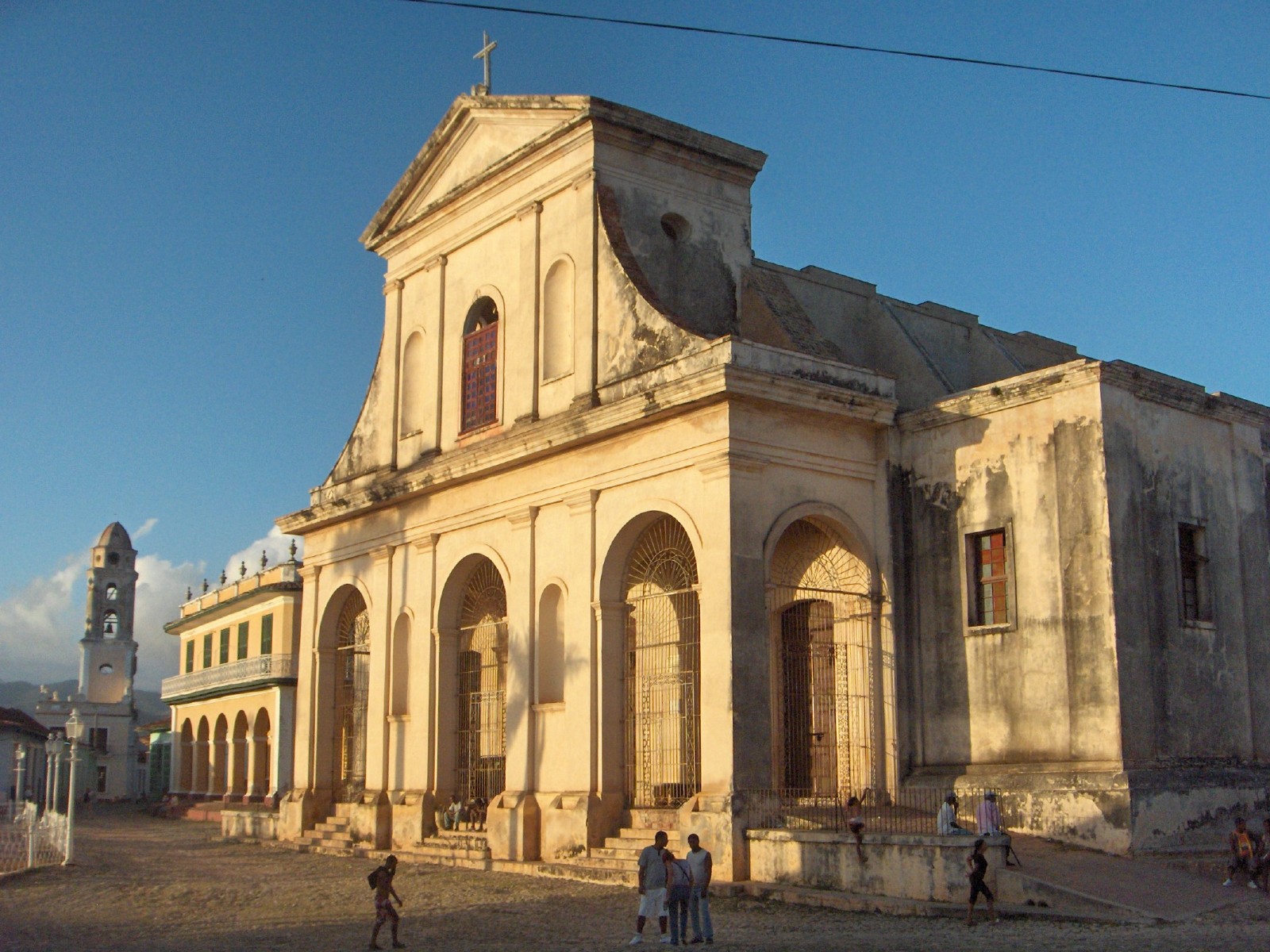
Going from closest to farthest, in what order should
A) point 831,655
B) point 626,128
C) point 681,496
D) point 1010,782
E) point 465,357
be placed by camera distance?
point 1010,782 < point 681,496 < point 831,655 < point 626,128 < point 465,357

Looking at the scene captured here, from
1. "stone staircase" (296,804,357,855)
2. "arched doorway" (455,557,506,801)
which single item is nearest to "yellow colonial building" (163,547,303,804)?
"stone staircase" (296,804,357,855)

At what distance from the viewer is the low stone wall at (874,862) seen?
13008 mm

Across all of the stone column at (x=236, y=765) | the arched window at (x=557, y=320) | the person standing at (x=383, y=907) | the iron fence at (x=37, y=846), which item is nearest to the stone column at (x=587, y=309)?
the arched window at (x=557, y=320)

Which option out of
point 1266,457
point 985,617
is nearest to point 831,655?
point 985,617

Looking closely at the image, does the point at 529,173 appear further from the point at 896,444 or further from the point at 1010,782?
the point at 1010,782

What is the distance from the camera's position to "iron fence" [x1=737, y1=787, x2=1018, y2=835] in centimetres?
1524

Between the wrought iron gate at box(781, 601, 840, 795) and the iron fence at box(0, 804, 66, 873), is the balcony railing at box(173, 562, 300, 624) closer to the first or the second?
the iron fence at box(0, 804, 66, 873)

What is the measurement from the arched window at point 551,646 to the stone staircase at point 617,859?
7.30 feet

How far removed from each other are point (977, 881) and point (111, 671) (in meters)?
52.3

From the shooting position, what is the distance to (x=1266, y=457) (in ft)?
58.6

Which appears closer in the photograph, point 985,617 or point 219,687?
point 985,617

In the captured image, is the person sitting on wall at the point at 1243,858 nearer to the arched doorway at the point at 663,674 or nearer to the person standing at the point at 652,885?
the person standing at the point at 652,885

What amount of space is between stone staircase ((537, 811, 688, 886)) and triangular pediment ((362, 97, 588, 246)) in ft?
30.5

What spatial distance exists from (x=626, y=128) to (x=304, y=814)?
12049 millimetres
